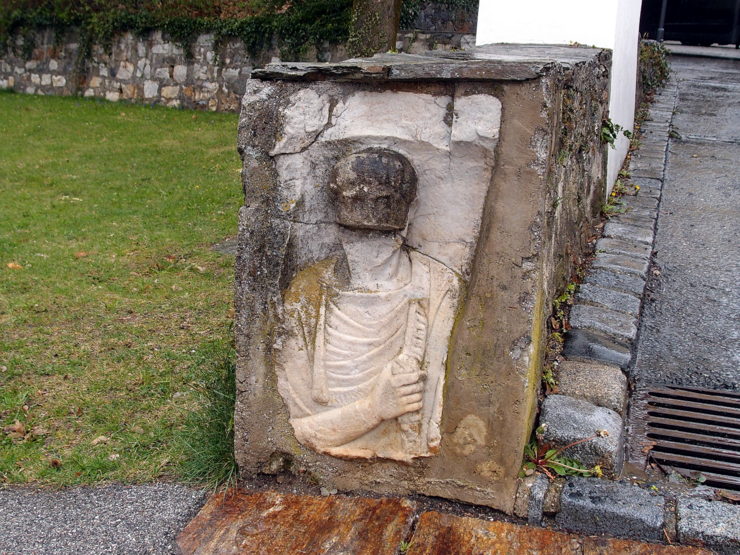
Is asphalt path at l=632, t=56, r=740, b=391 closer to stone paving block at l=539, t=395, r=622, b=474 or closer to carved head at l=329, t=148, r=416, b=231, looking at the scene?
stone paving block at l=539, t=395, r=622, b=474

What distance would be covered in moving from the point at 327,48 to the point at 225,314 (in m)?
9.41

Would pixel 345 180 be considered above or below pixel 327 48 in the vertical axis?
below

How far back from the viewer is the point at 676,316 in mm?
4941

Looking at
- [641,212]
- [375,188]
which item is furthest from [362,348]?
[641,212]

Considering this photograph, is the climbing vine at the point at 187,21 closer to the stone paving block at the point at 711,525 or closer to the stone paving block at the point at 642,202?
the stone paving block at the point at 642,202

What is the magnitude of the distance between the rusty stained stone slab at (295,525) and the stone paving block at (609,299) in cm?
207

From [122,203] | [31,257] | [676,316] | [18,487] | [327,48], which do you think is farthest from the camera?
[327,48]

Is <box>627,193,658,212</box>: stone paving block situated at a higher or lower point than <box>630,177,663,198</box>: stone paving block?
lower

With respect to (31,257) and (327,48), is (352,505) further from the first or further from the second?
(327,48)

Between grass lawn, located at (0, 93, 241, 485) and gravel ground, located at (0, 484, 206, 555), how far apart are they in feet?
0.34

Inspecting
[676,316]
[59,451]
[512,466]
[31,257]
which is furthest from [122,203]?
[512,466]

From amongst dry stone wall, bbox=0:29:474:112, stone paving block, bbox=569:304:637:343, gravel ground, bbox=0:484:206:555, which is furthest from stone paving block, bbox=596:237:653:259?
dry stone wall, bbox=0:29:474:112

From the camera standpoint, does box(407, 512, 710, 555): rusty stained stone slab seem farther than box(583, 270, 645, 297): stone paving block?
No

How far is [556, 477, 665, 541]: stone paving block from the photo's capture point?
292 cm
